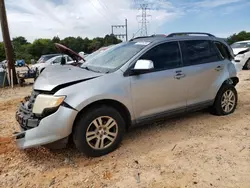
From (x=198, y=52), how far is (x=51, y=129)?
2.82 meters

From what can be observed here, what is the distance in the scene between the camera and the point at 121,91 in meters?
3.18

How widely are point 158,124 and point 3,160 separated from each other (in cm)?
256

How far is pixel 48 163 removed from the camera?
10.00ft

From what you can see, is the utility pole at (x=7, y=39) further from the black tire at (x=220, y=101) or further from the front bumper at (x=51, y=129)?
the black tire at (x=220, y=101)

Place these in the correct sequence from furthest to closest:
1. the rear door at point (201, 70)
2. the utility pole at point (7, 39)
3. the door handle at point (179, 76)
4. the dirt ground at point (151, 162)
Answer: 1. the utility pole at point (7, 39)
2. the rear door at point (201, 70)
3. the door handle at point (179, 76)
4. the dirt ground at point (151, 162)

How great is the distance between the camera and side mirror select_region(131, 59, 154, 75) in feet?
10.5

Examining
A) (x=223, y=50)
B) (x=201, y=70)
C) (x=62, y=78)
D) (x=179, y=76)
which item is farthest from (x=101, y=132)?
(x=223, y=50)

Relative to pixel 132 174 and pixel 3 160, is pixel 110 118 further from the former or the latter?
pixel 3 160

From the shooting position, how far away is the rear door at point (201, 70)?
12.8ft

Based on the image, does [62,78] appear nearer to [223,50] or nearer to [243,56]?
[223,50]

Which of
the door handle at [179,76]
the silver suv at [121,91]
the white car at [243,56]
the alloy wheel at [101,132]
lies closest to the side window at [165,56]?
the silver suv at [121,91]

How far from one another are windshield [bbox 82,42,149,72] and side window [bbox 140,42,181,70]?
0.59 ft

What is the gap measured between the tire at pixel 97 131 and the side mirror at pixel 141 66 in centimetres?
64

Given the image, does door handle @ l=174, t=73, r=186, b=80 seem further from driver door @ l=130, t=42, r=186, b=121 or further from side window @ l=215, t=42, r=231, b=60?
side window @ l=215, t=42, r=231, b=60
